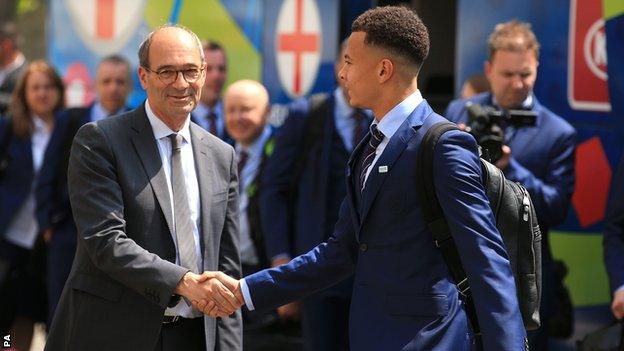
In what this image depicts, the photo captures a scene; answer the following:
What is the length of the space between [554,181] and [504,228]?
5.99 ft

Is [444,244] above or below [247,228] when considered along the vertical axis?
above

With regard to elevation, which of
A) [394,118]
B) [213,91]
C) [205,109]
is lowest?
[205,109]

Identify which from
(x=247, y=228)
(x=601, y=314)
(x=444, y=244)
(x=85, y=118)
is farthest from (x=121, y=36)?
(x=444, y=244)

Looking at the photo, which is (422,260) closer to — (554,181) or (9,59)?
(554,181)

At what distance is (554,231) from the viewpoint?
632 centimetres

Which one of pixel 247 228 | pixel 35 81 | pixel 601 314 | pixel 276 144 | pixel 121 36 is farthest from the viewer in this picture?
pixel 121 36

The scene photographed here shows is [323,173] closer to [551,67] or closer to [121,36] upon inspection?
[551,67]

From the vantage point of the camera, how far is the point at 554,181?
18.8 feet

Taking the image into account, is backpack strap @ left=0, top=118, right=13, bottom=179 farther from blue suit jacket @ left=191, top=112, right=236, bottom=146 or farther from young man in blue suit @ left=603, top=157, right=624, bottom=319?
young man in blue suit @ left=603, top=157, right=624, bottom=319

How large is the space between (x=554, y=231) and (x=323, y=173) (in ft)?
4.04

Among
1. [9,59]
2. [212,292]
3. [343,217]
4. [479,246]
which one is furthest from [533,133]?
[9,59]

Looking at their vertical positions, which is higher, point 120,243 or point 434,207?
point 434,207

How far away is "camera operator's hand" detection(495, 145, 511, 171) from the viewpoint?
5405 millimetres

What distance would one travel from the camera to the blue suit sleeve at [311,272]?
4.23m
